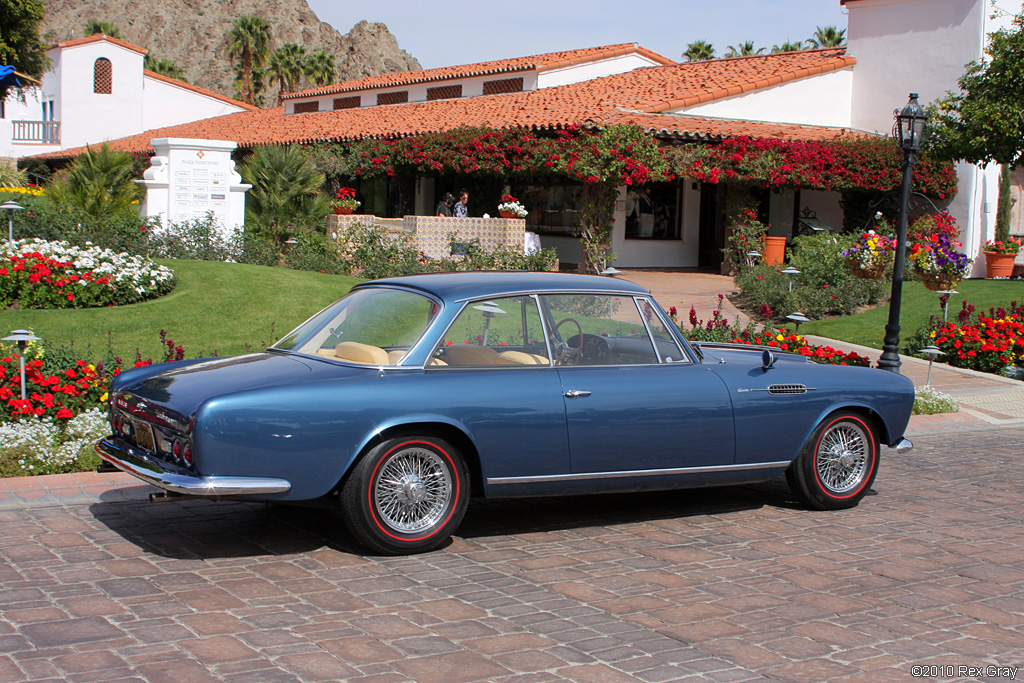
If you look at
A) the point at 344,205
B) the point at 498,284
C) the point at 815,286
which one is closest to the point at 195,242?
the point at 344,205

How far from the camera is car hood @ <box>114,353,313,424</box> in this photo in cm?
496

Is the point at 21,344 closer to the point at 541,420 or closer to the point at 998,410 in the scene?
the point at 541,420

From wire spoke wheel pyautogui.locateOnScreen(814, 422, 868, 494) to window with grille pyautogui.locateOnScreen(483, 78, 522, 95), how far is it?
24.0m

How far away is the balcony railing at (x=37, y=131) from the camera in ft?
148

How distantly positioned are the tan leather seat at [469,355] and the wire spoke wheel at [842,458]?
7.53 feet

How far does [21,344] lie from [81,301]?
514cm

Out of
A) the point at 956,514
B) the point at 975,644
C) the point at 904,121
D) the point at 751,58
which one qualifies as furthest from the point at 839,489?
the point at 751,58

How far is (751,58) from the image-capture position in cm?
2936

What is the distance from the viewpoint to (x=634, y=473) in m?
5.74

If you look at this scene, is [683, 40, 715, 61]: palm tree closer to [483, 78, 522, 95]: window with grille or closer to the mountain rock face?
[483, 78, 522, 95]: window with grille

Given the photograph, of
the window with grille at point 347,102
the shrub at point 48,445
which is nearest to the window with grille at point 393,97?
the window with grille at point 347,102

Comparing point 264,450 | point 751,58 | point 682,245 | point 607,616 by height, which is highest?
point 751,58

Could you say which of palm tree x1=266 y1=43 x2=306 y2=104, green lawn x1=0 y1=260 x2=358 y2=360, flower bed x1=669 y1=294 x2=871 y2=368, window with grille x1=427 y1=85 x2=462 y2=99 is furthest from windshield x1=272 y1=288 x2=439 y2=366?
palm tree x1=266 y1=43 x2=306 y2=104

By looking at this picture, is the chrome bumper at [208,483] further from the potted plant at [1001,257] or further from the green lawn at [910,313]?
the potted plant at [1001,257]
